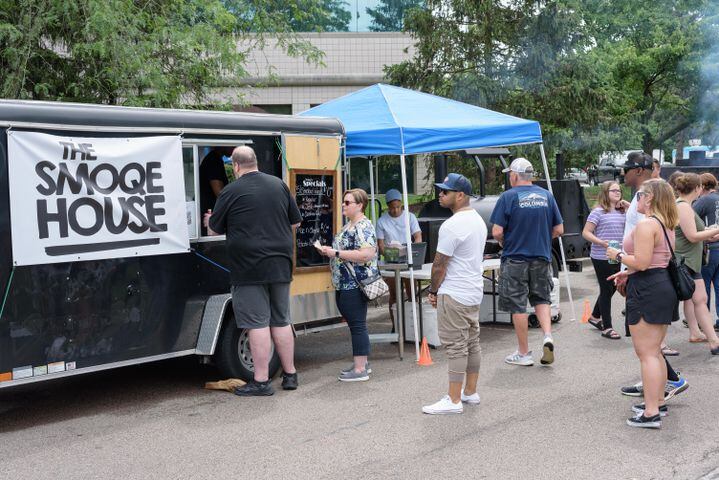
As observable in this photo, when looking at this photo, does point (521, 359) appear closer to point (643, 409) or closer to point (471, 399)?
point (471, 399)

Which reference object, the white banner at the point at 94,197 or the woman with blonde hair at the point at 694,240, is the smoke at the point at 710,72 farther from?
the white banner at the point at 94,197

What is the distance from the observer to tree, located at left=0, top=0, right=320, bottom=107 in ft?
34.8

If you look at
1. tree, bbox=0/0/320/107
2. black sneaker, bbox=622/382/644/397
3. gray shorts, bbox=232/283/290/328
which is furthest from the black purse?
tree, bbox=0/0/320/107

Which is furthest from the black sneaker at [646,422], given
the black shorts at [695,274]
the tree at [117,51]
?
the tree at [117,51]

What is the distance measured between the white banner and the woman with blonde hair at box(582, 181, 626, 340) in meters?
4.74

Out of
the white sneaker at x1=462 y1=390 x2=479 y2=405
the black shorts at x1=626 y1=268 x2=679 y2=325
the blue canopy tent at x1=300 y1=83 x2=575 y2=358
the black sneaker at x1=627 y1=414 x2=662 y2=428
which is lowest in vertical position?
the black sneaker at x1=627 y1=414 x2=662 y2=428

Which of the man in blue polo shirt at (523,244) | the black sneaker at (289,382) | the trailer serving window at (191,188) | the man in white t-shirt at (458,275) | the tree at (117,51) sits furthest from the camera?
the tree at (117,51)

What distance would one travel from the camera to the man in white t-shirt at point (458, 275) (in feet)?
21.8

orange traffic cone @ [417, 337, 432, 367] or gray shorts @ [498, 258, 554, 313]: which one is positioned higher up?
gray shorts @ [498, 258, 554, 313]

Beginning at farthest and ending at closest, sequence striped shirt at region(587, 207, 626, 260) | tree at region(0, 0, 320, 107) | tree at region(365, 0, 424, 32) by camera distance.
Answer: tree at region(365, 0, 424, 32), tree at region(0, 0, 320, 107), striped shirt at region(587, 207, 626, 260)

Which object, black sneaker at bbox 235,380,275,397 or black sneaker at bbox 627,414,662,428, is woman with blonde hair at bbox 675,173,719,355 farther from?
black sneaker at bbox 235,380,275,397

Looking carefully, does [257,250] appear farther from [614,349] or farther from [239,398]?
[614,349]

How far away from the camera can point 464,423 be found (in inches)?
259

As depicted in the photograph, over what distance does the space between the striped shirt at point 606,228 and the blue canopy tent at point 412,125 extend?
1.26 m
